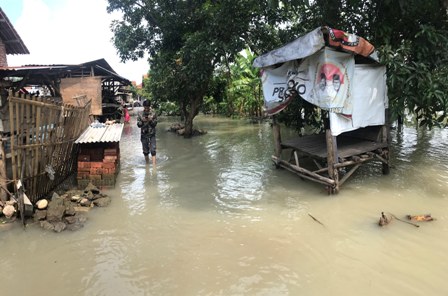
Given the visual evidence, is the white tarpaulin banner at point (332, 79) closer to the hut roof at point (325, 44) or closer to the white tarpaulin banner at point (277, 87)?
the hut roof at point (325, 44)

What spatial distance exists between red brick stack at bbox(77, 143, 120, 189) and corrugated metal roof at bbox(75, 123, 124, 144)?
8.1 inches

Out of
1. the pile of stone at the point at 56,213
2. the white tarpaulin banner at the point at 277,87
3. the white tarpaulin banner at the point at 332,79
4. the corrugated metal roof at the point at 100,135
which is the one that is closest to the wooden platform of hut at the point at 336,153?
the white tarpaulin banner at the point at 332,79

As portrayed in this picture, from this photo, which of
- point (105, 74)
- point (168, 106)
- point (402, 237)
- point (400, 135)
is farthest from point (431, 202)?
point (168, 106)

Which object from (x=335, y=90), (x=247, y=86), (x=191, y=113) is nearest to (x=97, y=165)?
(x=335, y=90)

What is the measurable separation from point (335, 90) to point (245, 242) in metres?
3.46

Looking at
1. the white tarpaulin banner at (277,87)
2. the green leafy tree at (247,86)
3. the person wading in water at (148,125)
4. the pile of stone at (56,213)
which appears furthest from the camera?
the green leafy tree at (247,86)

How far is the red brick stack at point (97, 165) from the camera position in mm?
7570

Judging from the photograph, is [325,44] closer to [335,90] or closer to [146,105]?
Answer: [335,90]

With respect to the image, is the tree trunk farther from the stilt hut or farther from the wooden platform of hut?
the stilt hut

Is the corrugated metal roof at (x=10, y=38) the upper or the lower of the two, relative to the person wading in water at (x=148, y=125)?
→ upper

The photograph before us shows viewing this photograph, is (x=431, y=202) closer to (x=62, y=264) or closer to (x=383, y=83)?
(x=383, y=83)

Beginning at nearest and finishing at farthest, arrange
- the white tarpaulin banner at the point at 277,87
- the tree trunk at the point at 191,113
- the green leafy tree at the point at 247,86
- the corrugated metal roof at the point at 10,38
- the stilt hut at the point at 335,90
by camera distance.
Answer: the stilt hut at the point at 335,90 → the white tarpaulin banner at the point at 277,87 → the corrugated metal roof at the point at 10,38 → the tree trunk at the point at 191,113 → the green leafy tree at the point at 247,86

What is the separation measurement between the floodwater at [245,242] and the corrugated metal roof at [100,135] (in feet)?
3.76

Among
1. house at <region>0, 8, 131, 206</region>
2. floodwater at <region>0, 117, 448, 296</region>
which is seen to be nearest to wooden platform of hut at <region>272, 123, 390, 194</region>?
floodwater at <region>0, 117, 448, 296</region>
